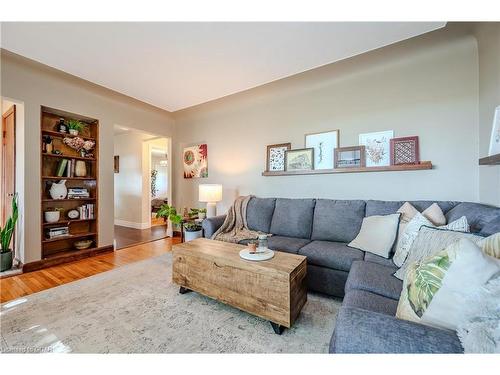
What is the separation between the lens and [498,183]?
1689 millimetres

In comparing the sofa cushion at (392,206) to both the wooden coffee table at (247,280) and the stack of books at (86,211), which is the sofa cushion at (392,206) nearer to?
the wooden coffee table at (247,280)

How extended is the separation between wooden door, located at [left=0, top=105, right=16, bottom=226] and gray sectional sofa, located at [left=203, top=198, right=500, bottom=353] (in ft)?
8.65

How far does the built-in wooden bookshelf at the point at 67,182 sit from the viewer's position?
2.83 m

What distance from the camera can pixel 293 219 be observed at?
2.56 meters

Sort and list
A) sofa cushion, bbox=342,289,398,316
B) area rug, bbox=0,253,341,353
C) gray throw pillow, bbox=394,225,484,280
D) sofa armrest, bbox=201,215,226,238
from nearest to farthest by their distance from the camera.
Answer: sofa cushion, bbox=342,289,398,316, gray throw pillow, bbox=394,225,484,280, area rug, bbox=0,253,341,353, sofa armrest, bbox=201,215,226,238

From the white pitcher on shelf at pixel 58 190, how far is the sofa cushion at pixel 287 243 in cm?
295

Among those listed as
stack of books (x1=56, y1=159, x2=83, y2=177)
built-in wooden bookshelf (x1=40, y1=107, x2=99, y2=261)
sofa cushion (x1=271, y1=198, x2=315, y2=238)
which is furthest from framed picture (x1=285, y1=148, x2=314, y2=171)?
stack of books (x1=56, y1=159, x2=83, y2=177)

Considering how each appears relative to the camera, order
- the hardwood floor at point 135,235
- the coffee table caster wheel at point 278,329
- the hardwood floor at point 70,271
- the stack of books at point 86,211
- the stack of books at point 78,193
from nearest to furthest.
Result: the coffee table caster wheel at point 278,329 → the hardwood floor at point 70,271 → the stack of books at point 78,193 → the stack of books at point 86,211 → the hardwood floor at point 135,235

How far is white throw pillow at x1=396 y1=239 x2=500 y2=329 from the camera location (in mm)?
684

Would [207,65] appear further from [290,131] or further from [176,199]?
[176,199]

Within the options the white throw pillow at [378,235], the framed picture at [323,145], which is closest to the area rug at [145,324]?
the white throw pillow at [378,235]

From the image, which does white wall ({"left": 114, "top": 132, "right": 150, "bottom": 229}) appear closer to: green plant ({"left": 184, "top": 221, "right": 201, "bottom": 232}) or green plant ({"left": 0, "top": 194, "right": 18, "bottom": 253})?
green plant ({"left": 184, "top": 221, "right": 201, "bottom": 232})
